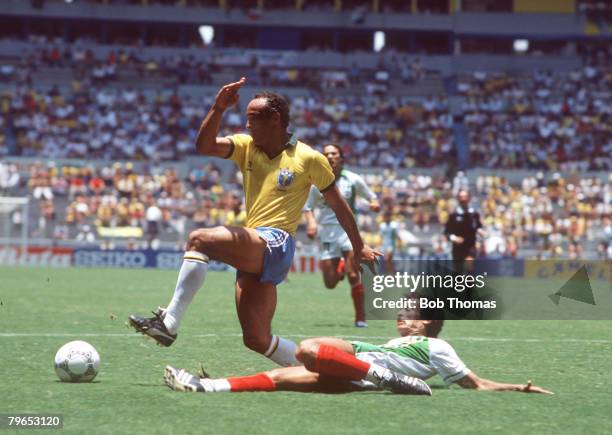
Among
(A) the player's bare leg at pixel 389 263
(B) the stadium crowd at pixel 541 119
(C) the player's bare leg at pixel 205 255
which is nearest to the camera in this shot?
(C) the player's bare leg at pixel 205 255

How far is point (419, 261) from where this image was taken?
35.8m

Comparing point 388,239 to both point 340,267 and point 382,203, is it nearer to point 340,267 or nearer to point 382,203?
point 382,203

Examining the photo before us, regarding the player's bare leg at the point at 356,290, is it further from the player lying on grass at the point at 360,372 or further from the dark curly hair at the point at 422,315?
the player lying on grass at the point at 360,372

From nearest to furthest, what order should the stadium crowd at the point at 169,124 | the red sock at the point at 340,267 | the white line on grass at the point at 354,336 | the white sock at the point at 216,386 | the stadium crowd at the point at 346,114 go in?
the white sock at the point at 216,386, the white line on grass at the point at 354,336, the red sock at the point at 340,267, the stadium crowd at the point at 169,124, the stadium crowd at the point at 346,114

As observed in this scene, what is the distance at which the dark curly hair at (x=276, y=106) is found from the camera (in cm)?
893

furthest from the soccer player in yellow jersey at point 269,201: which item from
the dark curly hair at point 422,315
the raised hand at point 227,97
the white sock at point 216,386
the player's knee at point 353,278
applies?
the player's knee at point 353,278

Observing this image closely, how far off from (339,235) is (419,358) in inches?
321

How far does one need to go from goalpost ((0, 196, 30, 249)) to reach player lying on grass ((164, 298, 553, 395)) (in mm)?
32741

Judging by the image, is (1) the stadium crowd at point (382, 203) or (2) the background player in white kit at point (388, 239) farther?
(1) the stadium crowd at point (382, 203)

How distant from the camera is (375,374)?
27.3ft

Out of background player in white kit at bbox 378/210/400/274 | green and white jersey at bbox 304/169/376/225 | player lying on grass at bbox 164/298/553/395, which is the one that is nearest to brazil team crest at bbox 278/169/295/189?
player lying on grass at bbox 164/298/553/395

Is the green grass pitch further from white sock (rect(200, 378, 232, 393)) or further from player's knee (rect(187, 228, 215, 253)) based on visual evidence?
player's knee (rect(187, 228, 215, 253))

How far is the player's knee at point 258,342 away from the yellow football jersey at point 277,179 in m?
0.87

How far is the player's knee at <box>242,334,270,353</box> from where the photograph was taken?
894 centimetres
